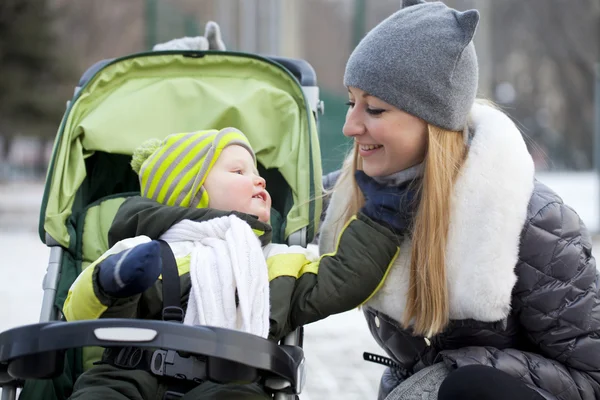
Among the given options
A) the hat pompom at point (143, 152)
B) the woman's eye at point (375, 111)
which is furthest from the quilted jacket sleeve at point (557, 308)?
the hat pompom at point (143, 152)

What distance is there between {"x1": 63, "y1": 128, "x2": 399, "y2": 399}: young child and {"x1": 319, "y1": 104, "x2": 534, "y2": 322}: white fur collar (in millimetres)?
97

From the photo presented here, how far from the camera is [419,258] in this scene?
2516 millimetres

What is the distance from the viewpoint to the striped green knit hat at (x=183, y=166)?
2.74 m

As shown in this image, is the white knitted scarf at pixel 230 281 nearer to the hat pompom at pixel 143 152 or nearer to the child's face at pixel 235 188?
the child's face at pixel 235 188

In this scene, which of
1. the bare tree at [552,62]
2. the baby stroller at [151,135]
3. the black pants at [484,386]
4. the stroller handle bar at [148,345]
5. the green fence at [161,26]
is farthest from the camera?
the bare tree at [552,62]

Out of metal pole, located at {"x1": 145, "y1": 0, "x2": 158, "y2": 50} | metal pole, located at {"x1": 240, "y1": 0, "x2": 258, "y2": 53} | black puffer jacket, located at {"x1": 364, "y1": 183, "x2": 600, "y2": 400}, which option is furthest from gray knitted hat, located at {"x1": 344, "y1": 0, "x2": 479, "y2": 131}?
metal pole, located at {"x1": 145, "y1": 0, "x2": 158, "y2": 50}

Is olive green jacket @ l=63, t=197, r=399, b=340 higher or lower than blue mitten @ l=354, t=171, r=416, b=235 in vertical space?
lower

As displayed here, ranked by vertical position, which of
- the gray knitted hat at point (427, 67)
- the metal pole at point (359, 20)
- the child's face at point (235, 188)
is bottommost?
the metal pole at point (359, 20)

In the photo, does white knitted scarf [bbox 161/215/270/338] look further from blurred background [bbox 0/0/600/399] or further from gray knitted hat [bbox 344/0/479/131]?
blurred background [bbox 0/0/600/399]

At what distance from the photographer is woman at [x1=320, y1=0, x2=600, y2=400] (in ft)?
8.04

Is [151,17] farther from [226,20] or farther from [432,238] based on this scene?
[432,238]

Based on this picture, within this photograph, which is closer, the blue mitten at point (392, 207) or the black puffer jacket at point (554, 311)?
the black puffer jacket at point (554, 311)

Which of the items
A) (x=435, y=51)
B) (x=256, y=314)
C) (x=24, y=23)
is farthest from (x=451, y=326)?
(x=24, y=23)

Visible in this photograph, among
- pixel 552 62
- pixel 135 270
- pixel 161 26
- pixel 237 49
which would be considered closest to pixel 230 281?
pixel 135 270
